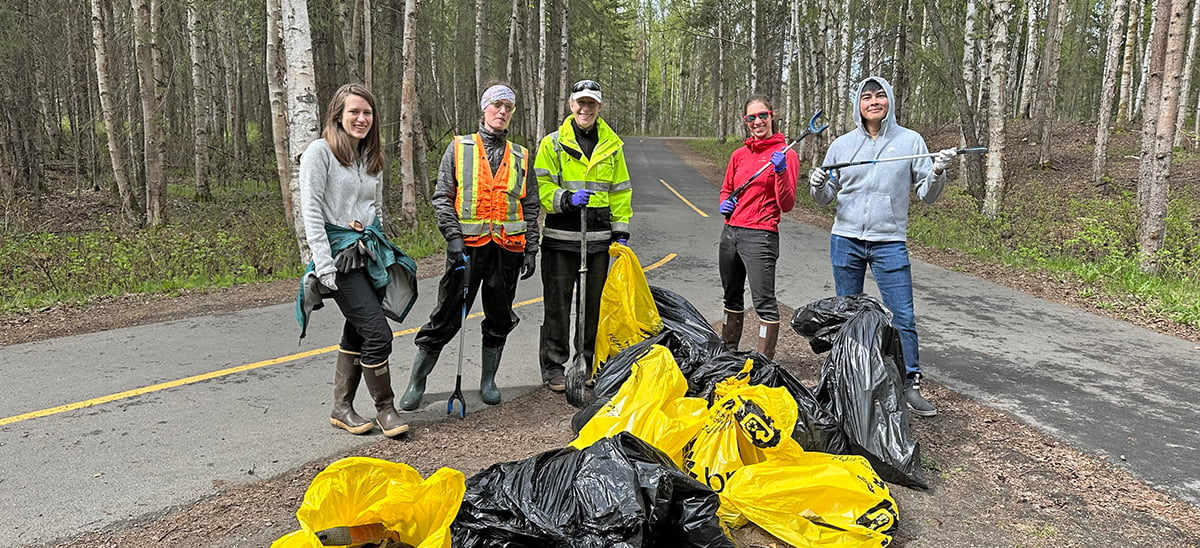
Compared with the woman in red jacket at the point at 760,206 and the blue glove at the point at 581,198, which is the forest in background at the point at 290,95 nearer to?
the blue glove at the point at 581,198

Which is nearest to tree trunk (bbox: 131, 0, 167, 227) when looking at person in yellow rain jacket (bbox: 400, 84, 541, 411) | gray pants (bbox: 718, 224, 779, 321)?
person in yellow rain jacket (bbox: 400, 84, 541, 411)

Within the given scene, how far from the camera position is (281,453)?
374 cm

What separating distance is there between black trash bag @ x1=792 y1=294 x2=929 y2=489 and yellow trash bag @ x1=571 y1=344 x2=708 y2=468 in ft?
2.60

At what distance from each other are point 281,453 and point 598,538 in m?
2.32

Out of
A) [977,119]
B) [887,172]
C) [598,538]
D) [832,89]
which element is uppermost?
[832,89]

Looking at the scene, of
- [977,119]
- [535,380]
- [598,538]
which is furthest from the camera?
[977,119]

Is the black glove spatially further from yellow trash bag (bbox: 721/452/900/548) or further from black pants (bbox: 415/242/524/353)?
yellow trash bag (bbox: 721/452/900/548)

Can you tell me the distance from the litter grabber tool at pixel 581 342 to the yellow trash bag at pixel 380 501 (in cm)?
206

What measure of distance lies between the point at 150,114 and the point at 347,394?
11.0 metres

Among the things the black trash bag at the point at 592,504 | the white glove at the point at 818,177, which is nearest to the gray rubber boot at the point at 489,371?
the black trash bag at the point at 592,504

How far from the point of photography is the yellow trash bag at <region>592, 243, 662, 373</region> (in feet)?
14.6

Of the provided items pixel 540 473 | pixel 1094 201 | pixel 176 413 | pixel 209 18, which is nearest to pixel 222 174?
pixel 209 18

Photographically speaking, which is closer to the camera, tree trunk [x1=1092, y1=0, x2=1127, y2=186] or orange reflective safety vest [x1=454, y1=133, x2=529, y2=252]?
orange reflective safety vest [x1=454, y1=133, x2=529, y2=252]

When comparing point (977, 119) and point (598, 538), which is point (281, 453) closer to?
point (598, 538)
